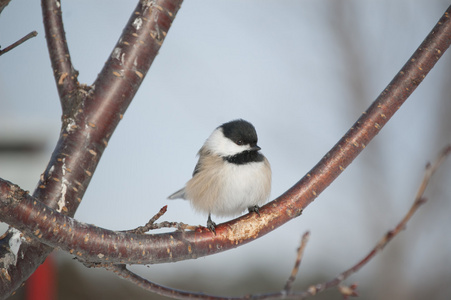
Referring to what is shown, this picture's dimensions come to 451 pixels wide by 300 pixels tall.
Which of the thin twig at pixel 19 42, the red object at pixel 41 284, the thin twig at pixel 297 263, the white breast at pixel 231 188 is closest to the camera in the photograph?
the thin twig at pixel 297 263

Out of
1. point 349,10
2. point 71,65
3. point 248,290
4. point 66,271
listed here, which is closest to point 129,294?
point 66,271

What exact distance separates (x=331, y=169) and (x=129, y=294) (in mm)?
4417

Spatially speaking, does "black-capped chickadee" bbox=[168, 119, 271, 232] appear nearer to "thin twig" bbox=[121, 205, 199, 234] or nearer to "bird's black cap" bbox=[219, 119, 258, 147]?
"bird's black cap" bbox=[219, 119, 258, 147]

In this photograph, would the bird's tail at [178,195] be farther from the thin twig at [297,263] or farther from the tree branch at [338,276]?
the thin twig at [297,263]

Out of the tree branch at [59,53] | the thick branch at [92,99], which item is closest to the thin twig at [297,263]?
the thick branch at [92,99]

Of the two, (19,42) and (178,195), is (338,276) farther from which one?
(178,195)

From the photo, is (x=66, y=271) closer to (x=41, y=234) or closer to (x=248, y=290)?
(x=248, y=290)

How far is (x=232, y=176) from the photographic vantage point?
2115mm

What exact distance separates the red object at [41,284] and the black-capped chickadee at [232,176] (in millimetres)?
2938

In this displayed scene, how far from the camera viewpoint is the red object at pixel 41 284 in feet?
14.4

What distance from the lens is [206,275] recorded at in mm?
5641

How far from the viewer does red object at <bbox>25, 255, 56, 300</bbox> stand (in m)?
4.39

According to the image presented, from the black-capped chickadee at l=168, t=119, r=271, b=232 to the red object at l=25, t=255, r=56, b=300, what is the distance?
2.94 meters

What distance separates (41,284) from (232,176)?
128 inches
